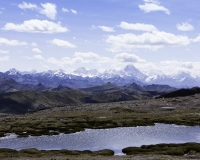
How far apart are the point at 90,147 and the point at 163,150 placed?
54.6 feet

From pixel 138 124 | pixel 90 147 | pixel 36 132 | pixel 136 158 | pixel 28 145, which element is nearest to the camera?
pixel 136 158

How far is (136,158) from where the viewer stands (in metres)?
48.1

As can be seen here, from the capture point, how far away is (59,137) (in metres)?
80.4

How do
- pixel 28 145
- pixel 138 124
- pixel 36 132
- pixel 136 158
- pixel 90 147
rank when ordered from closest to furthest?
pixel 136 158, pixel 90 147, pixel 28 145, pixel 36 132, pixel 138 124

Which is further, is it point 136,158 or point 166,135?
point 166,135

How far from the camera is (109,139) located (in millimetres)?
75250

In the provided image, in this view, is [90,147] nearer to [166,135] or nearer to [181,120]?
[166,135]

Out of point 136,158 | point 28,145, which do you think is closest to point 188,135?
point 136,158

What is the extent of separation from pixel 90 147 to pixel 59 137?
16870mm

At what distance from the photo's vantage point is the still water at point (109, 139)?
68.0m

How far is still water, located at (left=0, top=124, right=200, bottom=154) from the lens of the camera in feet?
223

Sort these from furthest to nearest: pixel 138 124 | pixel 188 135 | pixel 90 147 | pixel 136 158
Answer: pixel 138 124, pixel 188 135, pixel 90 147, pixel 136 158

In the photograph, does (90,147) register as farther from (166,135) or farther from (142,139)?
(166,135)

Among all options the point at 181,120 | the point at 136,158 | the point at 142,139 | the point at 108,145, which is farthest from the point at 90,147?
the point at 181,120
